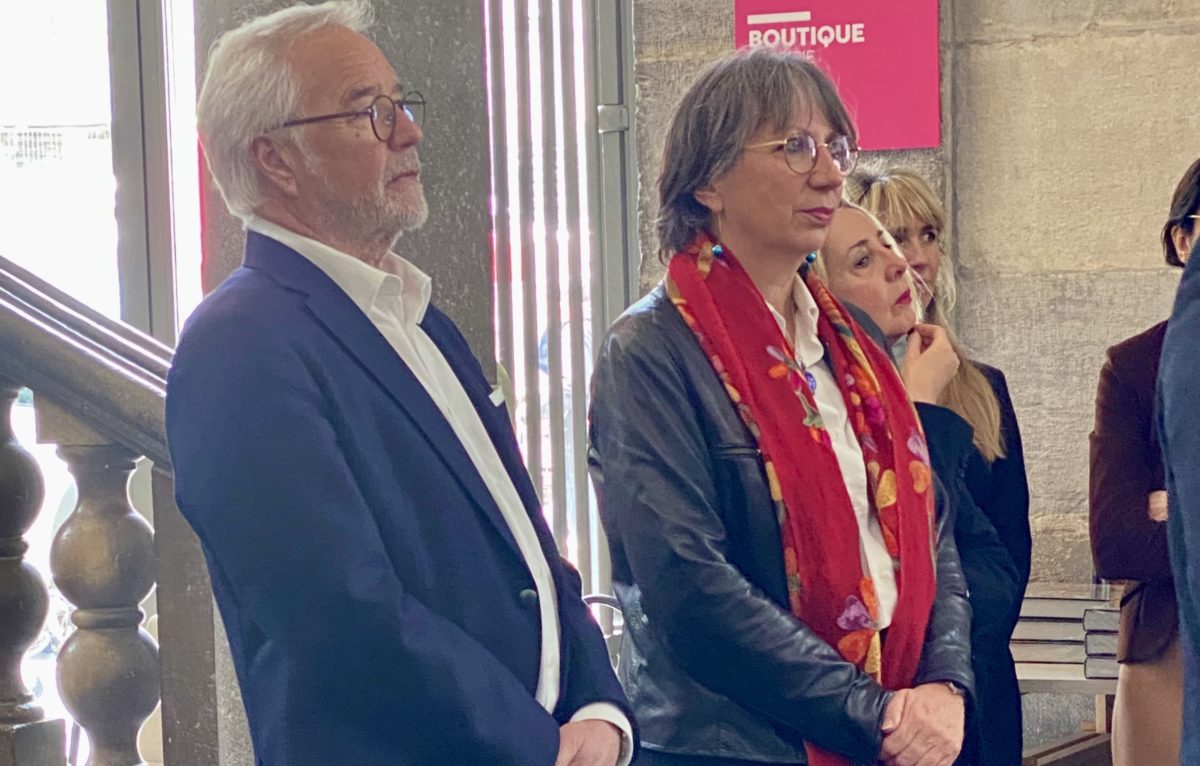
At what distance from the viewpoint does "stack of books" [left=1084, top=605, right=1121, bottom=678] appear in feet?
10.1

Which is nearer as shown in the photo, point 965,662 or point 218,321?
point 218,321

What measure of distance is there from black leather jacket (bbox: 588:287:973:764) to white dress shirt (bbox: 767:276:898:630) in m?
0.13

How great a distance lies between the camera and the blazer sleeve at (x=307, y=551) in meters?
1.72

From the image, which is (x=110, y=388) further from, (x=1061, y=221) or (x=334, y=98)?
(x=1061, y=221)

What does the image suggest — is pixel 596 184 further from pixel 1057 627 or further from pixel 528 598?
pixel 528 598

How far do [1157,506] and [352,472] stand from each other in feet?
6.00

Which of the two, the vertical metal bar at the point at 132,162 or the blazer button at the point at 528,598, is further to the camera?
the vertical metal bar at the point at 132,162

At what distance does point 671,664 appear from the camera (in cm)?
238

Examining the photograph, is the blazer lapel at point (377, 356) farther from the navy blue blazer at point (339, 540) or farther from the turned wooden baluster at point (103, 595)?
the turned wooden baluster at point (103, 595)

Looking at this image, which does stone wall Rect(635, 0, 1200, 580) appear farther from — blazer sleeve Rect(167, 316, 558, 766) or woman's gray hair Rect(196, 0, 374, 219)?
blazer sleeve Rect(167, 316, 558, 766)

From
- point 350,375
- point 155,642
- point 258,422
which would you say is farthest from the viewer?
point 155,642

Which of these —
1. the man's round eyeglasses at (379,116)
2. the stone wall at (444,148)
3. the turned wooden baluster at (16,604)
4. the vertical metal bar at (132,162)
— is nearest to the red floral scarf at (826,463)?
the stone wall at (444,148)

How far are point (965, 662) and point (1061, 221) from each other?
7.88ft

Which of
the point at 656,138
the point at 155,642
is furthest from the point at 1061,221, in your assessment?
the point at 155,642
